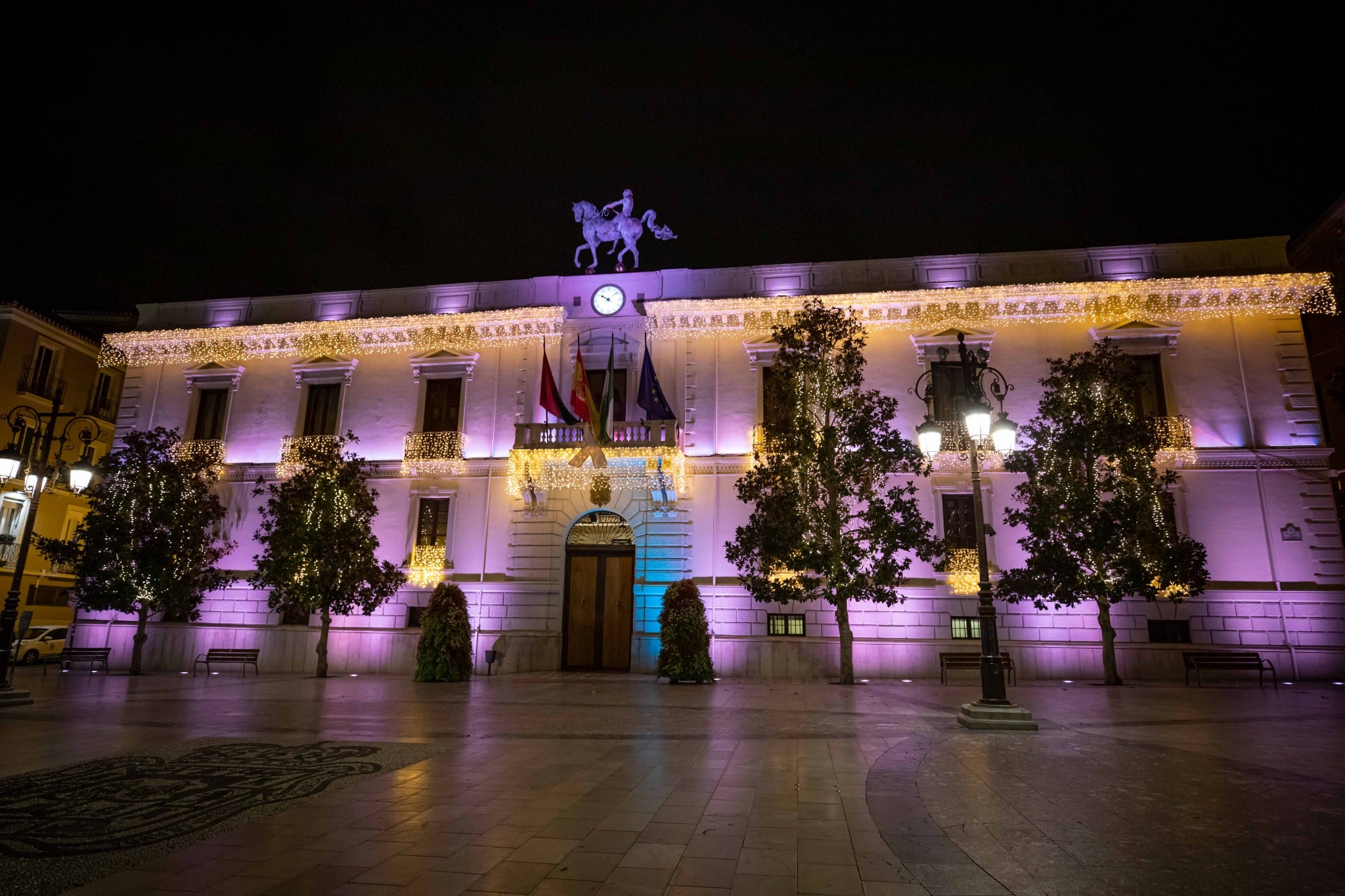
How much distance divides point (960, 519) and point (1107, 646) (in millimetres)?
4626

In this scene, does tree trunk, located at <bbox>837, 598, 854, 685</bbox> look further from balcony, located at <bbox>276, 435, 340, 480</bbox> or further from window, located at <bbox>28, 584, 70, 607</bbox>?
window, located at <bbox>28, 584, 70, 607</bbox>

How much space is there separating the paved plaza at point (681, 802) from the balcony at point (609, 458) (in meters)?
9.25

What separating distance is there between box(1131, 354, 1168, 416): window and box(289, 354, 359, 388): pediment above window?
24.0 metres

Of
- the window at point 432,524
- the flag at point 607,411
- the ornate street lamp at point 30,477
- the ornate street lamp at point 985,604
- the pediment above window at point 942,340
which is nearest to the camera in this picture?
the ornate street lamp at point 985,604

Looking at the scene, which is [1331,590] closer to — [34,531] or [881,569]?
[881,569]

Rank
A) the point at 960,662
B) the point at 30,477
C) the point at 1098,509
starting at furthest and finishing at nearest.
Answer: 1. the point at 960,662
2. the point at 1098,509
3. the point at 30,477

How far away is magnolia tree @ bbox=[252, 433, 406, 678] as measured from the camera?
65.1ft

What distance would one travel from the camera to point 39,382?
1178 inches

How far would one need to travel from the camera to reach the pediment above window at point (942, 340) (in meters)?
21.6

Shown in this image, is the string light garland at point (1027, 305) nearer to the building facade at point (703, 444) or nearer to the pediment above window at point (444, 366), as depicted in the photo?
the building facade at point (703, 444)

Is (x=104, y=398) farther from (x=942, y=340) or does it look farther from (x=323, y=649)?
(x=942, y=340)

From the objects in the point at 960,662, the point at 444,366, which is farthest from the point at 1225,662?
the point at 444,366

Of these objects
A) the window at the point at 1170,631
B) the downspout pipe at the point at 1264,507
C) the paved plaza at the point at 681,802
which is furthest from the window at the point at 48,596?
the downspout pipe at the point at 1264,507

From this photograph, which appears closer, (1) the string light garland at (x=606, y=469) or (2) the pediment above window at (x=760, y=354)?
(1) the string light garland at (x=606, y=469)
